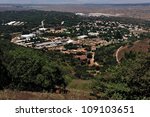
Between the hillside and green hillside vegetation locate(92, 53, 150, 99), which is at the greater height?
green hillside vegetation locate(92, 53, 150, 99)

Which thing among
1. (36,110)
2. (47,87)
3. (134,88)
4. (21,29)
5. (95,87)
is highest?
(36,110)

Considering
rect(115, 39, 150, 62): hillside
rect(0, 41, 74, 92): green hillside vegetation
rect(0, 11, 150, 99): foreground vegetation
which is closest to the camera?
rect(0, 11, 150, 99): foreground vegetation

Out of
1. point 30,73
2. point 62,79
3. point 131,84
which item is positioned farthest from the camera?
point 62,79

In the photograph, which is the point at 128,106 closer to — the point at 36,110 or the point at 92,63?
the point at 36,110

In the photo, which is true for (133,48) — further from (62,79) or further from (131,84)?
(131,84)

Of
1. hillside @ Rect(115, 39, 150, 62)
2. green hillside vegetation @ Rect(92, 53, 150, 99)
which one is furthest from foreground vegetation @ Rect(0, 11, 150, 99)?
hillside @ Rect(115, 39, 150, 62)

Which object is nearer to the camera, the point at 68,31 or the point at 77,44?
the point at 77,44

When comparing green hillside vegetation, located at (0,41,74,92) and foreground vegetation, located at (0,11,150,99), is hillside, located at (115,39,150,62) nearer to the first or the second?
foreground vegetation, located at (0,11,150,99)

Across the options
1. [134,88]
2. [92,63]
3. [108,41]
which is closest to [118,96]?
[134,88]

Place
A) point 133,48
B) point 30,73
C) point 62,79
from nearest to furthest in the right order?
point 30,73 → point 62,79 → point 133,48

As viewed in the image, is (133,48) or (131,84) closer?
(131,84)

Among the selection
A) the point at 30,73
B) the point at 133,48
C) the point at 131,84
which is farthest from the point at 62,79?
the point at 133,48
